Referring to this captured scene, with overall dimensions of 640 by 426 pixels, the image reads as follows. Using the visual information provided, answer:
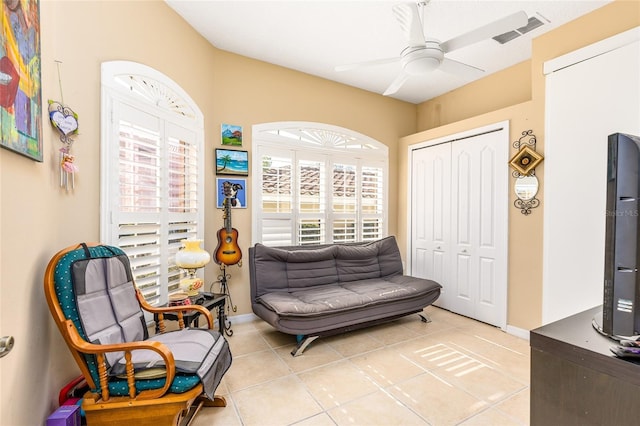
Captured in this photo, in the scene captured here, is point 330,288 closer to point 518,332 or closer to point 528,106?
point 518,332

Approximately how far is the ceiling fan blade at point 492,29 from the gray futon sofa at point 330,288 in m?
2.34

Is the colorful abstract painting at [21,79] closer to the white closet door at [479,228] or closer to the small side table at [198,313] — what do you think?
the small side table at [198,313]

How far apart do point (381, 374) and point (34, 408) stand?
7.00ft

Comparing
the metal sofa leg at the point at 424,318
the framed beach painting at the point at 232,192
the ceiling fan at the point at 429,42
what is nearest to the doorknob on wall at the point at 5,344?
the framed beach painting at the point at 232,192

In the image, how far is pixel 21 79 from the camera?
1213 mm

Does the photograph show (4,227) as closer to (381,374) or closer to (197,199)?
(197,199)

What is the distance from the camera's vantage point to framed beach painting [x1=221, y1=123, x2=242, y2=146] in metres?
3.35

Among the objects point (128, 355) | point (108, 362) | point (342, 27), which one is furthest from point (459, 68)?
point (108, 362)

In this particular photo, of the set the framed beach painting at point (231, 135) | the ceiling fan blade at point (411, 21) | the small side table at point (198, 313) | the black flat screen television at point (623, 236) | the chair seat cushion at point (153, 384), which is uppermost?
the ceiling fan blade at point (411, 21)

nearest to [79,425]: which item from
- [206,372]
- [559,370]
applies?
[206,372]

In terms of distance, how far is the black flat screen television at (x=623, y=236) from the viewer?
0.98m

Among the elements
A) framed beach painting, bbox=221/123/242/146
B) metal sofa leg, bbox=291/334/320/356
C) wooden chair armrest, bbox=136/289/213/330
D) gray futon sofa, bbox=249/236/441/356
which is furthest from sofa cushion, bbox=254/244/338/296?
framed beach painting, bbox=221/123/242/146

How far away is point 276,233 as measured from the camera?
365 centimetres

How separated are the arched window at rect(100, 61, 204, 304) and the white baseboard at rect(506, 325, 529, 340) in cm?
348
